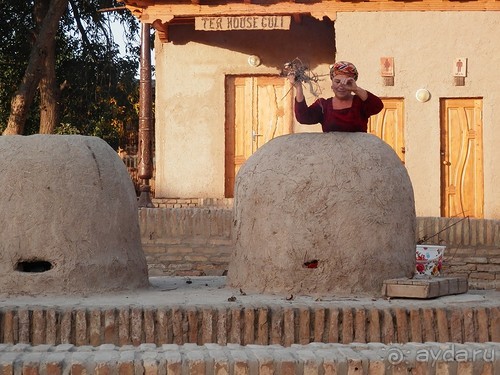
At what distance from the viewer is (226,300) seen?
256 inches

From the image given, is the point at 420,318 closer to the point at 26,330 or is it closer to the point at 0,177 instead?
the point at 26,330

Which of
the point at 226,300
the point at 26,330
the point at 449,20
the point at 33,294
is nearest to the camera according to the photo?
the point at 26,330

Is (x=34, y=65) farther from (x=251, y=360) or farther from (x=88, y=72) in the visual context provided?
(x=251, y=360)

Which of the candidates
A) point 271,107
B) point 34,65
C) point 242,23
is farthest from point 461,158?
point 34,65

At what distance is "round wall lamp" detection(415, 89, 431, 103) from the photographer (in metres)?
13.9

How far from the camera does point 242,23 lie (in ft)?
46.9

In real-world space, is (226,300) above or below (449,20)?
below

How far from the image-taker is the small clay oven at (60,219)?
6.97 metres

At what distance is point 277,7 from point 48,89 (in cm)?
735

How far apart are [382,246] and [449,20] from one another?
764 centimetres

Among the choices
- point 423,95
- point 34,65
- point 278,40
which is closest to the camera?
point 423,95

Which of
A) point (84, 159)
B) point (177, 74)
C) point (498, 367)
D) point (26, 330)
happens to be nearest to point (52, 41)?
point (177, 74)

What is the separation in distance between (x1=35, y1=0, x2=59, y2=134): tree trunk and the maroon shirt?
42.3 feet

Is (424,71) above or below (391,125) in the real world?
above
